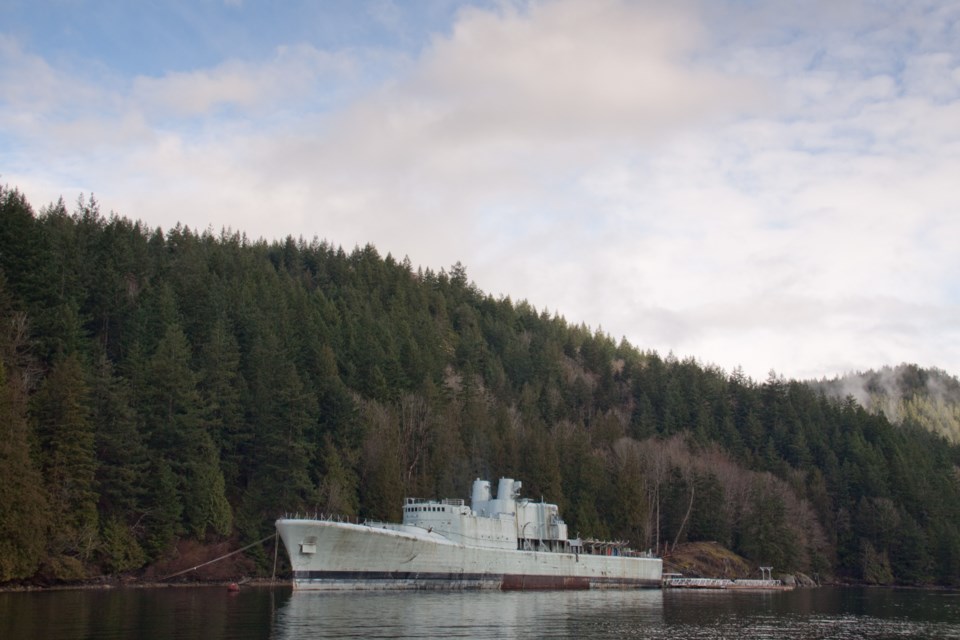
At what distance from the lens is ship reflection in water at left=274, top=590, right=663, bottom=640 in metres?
42.1

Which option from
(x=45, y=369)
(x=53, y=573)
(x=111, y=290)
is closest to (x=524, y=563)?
(x=53, y=573)

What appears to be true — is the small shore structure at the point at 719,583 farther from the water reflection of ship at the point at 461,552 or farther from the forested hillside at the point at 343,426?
the forested hillside at the point at 343,426

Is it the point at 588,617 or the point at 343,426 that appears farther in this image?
the point at 343,426

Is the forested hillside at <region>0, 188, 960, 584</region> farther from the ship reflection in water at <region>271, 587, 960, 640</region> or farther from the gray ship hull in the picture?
the ship reflection in water at <region>271, 587, 960, 640</region>

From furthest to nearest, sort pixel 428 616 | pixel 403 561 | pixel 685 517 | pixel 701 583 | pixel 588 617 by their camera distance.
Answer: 1. pixel 685 517
2. pixel 701 583
3. pixel 403 561
4. pixel 588 617
5. pixel 428 616

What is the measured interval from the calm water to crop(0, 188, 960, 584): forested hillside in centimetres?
1063

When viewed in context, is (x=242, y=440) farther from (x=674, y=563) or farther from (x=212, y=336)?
(x=674, y=563)

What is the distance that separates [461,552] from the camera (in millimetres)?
72438

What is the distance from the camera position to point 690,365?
177 metres

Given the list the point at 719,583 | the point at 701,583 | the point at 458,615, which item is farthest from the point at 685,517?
the point at 458,615

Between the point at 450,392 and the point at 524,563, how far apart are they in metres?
42.6

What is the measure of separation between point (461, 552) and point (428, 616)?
77.8ft

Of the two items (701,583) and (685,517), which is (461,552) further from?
(685,517)

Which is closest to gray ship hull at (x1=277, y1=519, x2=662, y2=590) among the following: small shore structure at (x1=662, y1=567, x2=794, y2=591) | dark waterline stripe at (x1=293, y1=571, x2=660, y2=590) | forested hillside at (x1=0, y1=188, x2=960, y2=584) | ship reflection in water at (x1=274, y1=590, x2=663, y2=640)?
dark waterline stripe at (x1=293, y1=571, x2=660, y2=590)
